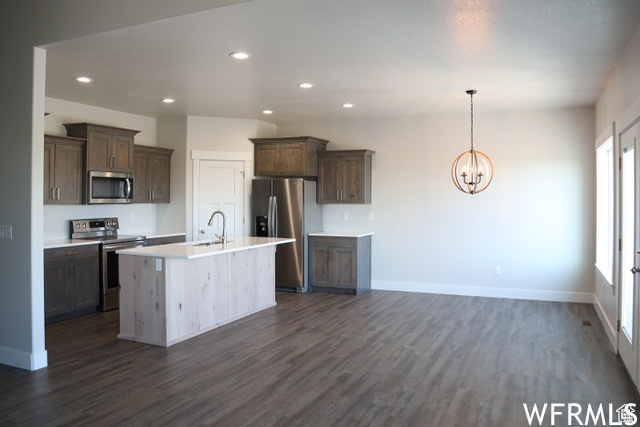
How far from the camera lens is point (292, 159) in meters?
7.58

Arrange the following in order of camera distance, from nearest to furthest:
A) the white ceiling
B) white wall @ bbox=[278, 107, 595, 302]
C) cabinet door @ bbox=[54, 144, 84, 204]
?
the white ceiling
cabinet door @ bbox=[54, 144, 84, 204]
white wall @ bbox=[278, 107, 595, 302]

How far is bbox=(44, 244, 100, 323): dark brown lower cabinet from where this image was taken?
17.9ft

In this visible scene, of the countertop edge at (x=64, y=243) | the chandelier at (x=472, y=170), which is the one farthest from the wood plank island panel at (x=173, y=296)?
the chandelier at (x=472, y=170)

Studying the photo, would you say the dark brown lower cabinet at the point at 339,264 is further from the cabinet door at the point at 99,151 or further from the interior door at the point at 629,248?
the interior door at the point at 629,248

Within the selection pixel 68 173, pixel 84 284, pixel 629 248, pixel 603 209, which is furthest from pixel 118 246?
pixel 603 209

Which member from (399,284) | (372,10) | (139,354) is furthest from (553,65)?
(139,354)

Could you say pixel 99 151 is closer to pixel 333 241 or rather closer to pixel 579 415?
pixel 333 241

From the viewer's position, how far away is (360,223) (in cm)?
785

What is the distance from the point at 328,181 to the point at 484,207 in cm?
229

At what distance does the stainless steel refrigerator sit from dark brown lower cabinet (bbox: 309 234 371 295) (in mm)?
147

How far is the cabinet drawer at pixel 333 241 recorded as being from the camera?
727 centimetres

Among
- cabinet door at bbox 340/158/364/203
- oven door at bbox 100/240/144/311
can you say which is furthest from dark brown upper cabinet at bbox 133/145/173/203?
cabinet door at bbox 340/158/364/203

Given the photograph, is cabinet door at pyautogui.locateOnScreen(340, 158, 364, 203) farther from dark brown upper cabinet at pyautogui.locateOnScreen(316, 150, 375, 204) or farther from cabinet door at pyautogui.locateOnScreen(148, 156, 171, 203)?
cabinet door at pyautogui.locateOnScreen(148, 156, 171, 203)

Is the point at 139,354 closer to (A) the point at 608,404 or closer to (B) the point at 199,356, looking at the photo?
(B) the point at 199,356
